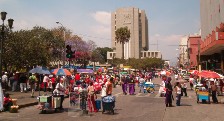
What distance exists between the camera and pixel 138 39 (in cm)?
17088

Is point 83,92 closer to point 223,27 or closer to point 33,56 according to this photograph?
point 33,56

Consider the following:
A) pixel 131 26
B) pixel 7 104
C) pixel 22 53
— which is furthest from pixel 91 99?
pixel 131 26

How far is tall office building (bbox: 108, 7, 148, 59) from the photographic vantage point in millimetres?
165125

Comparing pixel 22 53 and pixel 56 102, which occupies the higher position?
pixel 22 53

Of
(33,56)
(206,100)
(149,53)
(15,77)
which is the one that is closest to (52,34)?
(33,56)

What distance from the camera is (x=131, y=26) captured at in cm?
16638

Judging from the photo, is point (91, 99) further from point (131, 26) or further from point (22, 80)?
point (131, 26)

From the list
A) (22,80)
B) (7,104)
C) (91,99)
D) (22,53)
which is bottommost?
(7,104)

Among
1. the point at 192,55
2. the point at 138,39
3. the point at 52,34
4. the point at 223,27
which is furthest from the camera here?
the point at 138,39

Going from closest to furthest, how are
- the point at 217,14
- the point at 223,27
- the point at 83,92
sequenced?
the point at 83,92 → the point at 223,27 → the point at 217,14

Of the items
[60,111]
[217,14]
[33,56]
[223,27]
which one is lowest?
[60,111]

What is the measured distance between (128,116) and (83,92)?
9.05 feet

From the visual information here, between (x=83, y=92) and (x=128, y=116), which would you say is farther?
(x=83, y=92)

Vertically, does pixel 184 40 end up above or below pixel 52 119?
above
